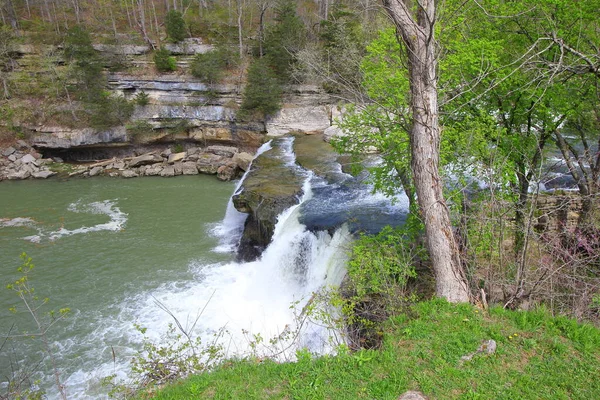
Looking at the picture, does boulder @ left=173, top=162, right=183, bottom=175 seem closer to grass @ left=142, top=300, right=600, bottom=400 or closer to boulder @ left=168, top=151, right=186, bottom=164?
boulder @ left=168, top=151, right=186, bottom=164

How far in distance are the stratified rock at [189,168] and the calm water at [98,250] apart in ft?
2.59

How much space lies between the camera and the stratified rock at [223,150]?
2553 centimetres

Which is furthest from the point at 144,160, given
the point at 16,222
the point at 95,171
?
the point at 16,222

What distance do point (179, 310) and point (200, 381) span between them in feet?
21.5

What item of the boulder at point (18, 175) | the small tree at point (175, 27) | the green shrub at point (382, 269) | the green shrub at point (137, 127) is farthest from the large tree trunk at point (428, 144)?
the small tree at point (175, 27)

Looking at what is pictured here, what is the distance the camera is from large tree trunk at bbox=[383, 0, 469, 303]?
5.08 metres

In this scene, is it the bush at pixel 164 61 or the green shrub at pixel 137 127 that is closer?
the green shrub at pixel 137 127

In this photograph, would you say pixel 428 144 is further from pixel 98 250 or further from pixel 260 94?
pixel 260 94

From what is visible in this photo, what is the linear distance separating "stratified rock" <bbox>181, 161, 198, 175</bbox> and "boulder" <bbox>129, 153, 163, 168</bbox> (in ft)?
7.42

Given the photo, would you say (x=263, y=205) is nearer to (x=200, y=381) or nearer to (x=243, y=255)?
(x=243, y=255)

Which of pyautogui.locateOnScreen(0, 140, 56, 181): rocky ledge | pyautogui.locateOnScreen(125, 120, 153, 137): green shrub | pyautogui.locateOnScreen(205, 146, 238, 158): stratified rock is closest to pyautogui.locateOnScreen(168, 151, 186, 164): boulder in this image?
pyautogui.locateOnScreen(205, 146, 238, 158): stratified rock

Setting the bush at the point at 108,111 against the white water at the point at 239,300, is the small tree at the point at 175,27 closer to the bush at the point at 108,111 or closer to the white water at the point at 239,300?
the bush at the point at 108,111

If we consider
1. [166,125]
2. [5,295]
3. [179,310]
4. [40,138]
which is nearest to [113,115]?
[166,125]

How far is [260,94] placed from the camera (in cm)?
2514
